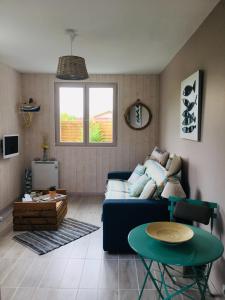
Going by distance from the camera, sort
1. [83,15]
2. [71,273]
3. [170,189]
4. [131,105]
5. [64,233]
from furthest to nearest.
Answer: [131,105] → [64,233] → [170,189] → [71,273] → [83,15]

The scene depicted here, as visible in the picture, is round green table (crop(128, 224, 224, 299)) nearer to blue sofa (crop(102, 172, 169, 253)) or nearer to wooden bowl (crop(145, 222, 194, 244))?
wooden bowl (crop(145, 222, 194, 244))

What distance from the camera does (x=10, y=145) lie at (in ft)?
14.6

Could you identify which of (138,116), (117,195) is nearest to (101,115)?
(138,116)

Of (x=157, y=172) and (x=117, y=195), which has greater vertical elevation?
(x=157, y=172)

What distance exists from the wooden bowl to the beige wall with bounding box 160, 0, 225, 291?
0.42 metres

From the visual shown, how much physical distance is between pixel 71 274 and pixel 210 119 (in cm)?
201

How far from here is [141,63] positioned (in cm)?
430

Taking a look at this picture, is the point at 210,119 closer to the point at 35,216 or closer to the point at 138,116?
the point at 35,216

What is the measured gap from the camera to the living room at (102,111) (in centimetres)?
229

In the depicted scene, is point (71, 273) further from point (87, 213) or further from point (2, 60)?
point (2, 60)

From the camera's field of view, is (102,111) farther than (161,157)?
Yes

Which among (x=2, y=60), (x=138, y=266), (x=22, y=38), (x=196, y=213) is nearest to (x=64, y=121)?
(x=2, y=60)

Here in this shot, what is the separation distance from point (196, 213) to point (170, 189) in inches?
24.2

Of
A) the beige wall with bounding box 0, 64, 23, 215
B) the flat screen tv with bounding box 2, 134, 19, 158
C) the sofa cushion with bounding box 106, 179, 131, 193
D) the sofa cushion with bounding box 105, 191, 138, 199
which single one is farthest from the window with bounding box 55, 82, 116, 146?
the sofa cushion with bounding box 105, 191, 138, 199
